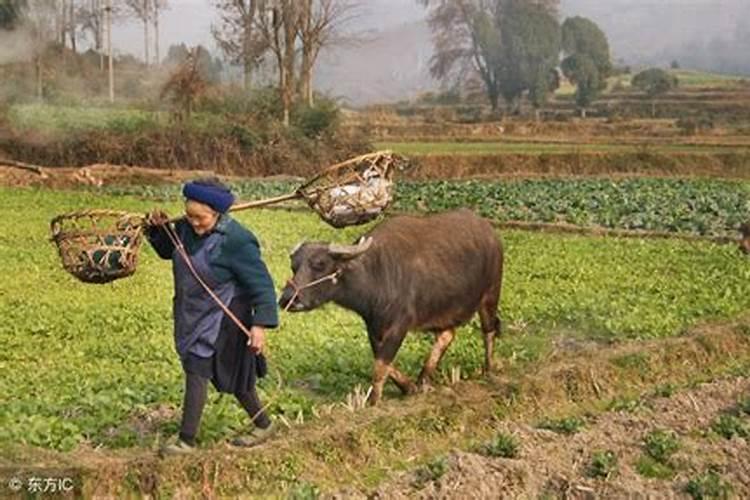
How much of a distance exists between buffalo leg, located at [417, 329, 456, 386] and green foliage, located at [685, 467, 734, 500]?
2741 millimetres

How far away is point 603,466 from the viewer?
6816 millimetres

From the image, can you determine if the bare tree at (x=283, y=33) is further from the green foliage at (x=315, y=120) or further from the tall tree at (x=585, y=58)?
the tall tree at (x=585, y=58)

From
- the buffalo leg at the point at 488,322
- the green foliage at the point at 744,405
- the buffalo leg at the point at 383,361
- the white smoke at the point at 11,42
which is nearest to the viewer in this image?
the buffalo leg at the point at 383,361

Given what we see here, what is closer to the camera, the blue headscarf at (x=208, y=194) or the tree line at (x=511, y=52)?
the blue headscarf at (x=208, y=194)

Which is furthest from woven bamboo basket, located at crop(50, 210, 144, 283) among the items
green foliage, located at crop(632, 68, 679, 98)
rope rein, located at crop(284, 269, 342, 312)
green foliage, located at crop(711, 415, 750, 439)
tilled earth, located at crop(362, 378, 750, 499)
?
green foliage, located at crop(632, 68, 679, 98)

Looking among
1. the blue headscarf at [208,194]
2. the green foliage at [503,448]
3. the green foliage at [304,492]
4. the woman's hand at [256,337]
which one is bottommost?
the green foliage at [503,448]

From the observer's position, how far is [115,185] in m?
31.0

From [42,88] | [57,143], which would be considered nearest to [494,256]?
[57,143]

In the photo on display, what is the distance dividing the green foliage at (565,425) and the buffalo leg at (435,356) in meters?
1.20

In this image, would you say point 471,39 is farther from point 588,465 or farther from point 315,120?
point 588,465

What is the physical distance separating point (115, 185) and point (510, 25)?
36191 mm

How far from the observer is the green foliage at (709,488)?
6.43 m

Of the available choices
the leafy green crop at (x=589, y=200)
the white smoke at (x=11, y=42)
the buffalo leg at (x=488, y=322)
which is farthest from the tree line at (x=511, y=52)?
the buffalo leg at (x=488, y=322)

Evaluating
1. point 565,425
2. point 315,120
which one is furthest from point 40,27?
point 565,425
